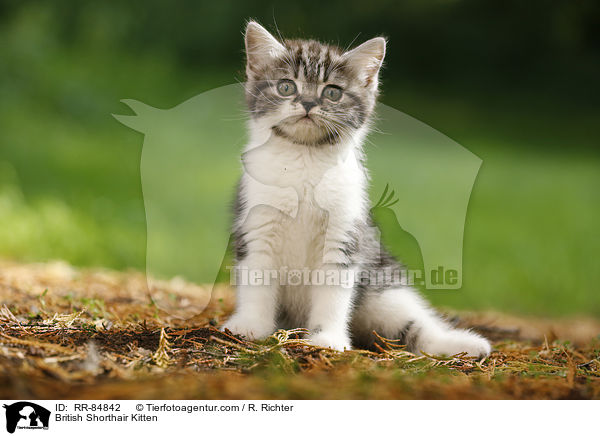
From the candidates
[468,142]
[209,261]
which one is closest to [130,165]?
[209,261]

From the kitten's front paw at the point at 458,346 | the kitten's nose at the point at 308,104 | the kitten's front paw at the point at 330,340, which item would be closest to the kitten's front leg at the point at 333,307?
the kitten's front paw at the point at 330,340

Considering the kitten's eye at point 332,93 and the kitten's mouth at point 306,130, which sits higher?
the kitten's eye at point 332,93

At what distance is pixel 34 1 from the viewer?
7875 mm

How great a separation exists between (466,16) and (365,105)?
25.5ft

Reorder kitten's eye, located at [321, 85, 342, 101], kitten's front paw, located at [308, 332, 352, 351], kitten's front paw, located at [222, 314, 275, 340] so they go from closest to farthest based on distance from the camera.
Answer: kitten's front paw, located at [308, 332, 352, 351], kitten's front paw, located at [222, 314, 275, 340], kitten's eye, located at [321, 85, 342, 101]

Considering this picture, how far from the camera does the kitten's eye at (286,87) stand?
2496 millimetres

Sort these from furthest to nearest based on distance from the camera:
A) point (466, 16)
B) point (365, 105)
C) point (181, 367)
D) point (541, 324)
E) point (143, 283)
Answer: point (466, 16)
point (541, 324)
point (143, 283)
point (365, 105)
point (181, 367)

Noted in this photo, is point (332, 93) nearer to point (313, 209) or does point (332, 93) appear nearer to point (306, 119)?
point (306, 119)

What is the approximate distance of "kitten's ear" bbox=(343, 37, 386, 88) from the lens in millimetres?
2592

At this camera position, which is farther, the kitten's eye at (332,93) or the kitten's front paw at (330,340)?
the kitten's eye at (332,93)

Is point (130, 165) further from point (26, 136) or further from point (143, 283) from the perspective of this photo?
point (143, 283)
